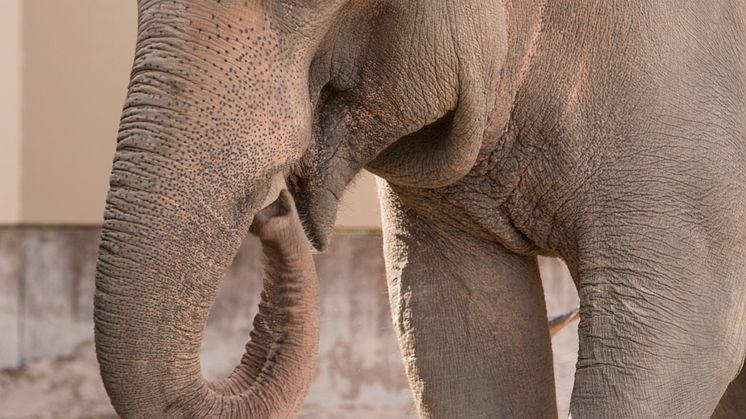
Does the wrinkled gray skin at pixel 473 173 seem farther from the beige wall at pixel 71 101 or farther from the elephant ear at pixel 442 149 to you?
the beige wall at pixel 71 101

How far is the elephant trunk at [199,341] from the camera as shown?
1.88 m

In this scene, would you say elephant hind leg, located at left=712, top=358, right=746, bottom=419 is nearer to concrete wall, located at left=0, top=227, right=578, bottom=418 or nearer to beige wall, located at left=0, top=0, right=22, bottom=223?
concrete wall, located at left=0, top=227, right=578, bottom=418

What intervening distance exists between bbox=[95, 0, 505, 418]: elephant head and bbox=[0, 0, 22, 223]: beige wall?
3.97 m

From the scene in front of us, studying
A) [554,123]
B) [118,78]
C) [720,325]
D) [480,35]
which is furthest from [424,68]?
[118,78]

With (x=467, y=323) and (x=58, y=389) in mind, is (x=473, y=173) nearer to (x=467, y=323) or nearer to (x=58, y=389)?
(x=467, y=323)

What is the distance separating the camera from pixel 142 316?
188cm

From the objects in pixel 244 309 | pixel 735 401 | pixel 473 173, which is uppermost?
pixel 244 309

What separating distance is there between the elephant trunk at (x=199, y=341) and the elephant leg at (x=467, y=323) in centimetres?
71

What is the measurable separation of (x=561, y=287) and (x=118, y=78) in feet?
7.16

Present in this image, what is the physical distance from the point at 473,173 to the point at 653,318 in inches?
18.3

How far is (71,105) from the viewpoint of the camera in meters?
6.08

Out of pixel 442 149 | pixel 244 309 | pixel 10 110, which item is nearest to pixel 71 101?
pixel 10 110

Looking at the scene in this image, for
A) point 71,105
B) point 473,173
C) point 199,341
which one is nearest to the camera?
point 199,341

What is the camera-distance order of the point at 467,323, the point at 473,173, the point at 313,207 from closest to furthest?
the point at 313,207, the point at 473,173, the point at 467,323
